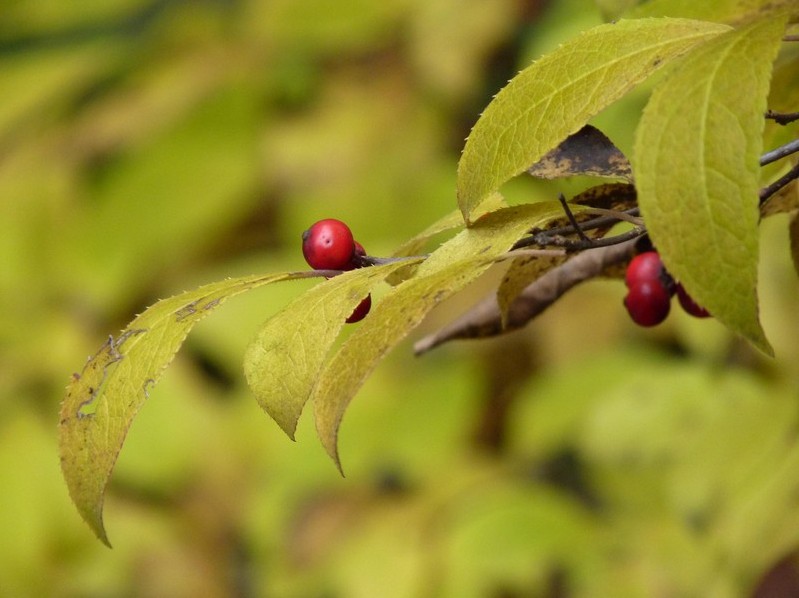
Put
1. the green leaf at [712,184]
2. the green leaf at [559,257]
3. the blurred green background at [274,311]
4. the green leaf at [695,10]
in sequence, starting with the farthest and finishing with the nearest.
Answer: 1. the blurred green background at [274,311]
2. the green leaf at [695,10]
3. the green leaf at [559,257]
4. the green leaf at [712,184]

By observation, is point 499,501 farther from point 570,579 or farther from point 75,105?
point 75,105

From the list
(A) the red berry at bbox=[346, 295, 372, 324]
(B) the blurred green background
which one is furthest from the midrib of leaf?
(B) the blurred green background

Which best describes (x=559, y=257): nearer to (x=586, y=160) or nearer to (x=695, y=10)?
(x=586, y=160)

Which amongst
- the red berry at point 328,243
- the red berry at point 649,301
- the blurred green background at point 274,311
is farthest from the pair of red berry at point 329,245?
the blurred green background at point 274,311

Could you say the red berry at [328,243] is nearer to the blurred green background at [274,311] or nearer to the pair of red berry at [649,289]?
the pair of red berry at [649,289]

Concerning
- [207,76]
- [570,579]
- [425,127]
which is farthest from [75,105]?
[570,579]

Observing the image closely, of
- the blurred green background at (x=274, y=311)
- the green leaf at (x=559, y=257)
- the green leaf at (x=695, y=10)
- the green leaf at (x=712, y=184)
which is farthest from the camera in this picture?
the blurred green background at (x=274, y=311)
